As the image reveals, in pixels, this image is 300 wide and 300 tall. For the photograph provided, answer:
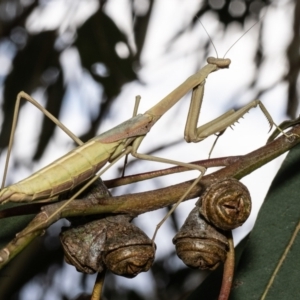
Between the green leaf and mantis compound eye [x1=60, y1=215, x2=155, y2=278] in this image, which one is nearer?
mantis compound eye [x1=60, y1=215, x2=155, y2=278]

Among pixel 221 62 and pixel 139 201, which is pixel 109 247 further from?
pixel 221 62

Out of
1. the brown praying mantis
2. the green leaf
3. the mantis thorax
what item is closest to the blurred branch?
the brown praying mantis

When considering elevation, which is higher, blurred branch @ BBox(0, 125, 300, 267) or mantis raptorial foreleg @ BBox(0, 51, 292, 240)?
mantis raptorial foreleg @ BBox(0, 51, 292, 240)

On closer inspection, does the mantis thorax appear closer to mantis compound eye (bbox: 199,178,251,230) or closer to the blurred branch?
the blurred branch

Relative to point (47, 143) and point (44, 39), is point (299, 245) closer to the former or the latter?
point (47, 143)

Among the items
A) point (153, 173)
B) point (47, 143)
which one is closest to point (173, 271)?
point (47, 143)

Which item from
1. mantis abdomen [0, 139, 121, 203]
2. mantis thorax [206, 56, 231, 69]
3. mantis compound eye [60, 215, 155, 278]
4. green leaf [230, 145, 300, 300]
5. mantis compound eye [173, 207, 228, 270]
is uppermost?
mantis thorax [206, 56, 231, 69]

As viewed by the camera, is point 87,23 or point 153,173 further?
point 87,23
